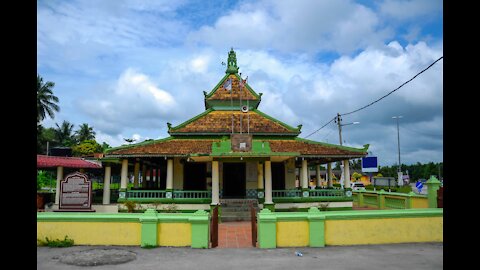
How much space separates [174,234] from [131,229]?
4.10ft

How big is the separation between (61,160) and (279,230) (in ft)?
59.2

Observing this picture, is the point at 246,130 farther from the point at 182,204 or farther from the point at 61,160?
the point at 61,160

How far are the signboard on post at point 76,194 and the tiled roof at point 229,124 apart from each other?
7.63 meters

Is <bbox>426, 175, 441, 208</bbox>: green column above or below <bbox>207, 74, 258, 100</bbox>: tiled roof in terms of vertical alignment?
below

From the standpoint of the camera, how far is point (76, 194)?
45.8ft

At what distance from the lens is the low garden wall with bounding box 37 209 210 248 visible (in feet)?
34.0

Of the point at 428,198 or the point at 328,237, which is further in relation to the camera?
the point at 428,198

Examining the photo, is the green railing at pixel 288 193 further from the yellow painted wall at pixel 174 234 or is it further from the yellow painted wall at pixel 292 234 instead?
the yellow painted wall at pixel 174 234

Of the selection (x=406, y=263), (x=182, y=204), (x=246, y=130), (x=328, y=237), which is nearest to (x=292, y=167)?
(x=246, y=130)

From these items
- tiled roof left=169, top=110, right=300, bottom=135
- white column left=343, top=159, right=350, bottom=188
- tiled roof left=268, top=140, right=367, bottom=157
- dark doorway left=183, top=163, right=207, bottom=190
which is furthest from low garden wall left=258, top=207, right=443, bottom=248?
dark doorway left=183, top=163, right=207, bottom=190

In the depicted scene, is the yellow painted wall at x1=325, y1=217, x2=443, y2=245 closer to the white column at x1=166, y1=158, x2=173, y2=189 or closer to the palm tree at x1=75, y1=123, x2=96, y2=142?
the white column at x1=166, y1=158, x2=173, y2=189

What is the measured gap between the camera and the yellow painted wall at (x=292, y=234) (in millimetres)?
10521

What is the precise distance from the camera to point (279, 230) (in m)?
10.5

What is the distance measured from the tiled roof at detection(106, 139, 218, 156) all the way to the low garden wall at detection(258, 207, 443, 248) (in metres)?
9.46
